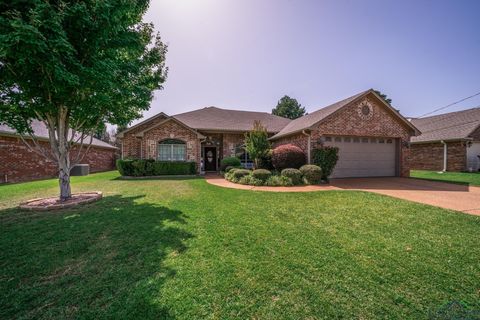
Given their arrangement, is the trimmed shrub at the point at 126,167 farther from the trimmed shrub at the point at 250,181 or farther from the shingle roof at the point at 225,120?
the trimmed shrub at the point at 250,181

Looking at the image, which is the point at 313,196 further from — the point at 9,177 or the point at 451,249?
the point at 9,177

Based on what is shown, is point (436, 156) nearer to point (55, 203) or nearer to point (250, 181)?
point (250, 181)

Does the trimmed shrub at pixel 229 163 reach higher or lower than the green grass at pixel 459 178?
higher

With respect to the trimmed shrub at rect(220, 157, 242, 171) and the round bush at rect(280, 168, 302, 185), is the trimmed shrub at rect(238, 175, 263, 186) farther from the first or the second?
the trimmed shrub at rect(220, 157, 242, 171)

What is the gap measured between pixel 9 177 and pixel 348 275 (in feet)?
55.6

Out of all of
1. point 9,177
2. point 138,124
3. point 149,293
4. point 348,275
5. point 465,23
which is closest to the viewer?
point 149,293

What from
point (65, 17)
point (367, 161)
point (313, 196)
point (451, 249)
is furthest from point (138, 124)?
point (451, 249)

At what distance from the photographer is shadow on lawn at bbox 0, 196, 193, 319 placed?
219 cm

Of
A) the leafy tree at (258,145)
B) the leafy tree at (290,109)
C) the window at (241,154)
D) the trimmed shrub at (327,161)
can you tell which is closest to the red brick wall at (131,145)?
the window at (241,154)

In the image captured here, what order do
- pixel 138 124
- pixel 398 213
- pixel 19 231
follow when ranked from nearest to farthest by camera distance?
1. pixel 19 231
2. pixel 398 213
3. pixel 138 124

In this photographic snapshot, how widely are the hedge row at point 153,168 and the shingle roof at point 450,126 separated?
20.8m

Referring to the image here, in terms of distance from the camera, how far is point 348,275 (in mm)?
2713

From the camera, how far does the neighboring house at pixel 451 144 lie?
52.7 feet

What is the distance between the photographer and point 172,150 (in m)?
15.3
